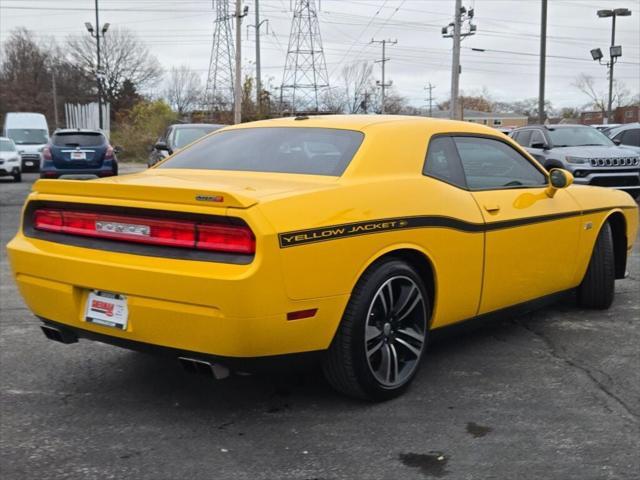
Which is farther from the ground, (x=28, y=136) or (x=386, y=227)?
(x=28, y=136)

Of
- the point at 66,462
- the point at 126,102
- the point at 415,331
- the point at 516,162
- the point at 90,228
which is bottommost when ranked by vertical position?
the point at 66,462

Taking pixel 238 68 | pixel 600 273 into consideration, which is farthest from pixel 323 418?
pixel 238 68

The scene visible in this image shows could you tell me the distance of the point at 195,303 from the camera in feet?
10.1

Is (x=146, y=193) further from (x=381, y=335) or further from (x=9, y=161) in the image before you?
(x=9, y=161)

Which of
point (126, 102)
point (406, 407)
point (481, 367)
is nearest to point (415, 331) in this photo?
point (406, 407)

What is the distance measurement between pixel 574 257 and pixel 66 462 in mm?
3655

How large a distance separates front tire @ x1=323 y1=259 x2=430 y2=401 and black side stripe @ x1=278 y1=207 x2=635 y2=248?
21 cm

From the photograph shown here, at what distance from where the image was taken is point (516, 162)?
4871mm

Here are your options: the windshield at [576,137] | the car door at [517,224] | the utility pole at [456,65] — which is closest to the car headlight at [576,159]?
the windshield at [576,137]

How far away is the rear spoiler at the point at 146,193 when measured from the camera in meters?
3.12

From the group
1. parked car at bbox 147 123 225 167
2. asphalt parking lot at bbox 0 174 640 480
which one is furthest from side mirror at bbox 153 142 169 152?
asphalt parking lot at bbox 0 174 640 480

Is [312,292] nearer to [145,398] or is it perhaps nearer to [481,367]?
[145,398]

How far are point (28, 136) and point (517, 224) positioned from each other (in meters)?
26.2

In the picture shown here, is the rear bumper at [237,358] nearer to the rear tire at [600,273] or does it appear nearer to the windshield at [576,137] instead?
the rear tire at [600,273]
